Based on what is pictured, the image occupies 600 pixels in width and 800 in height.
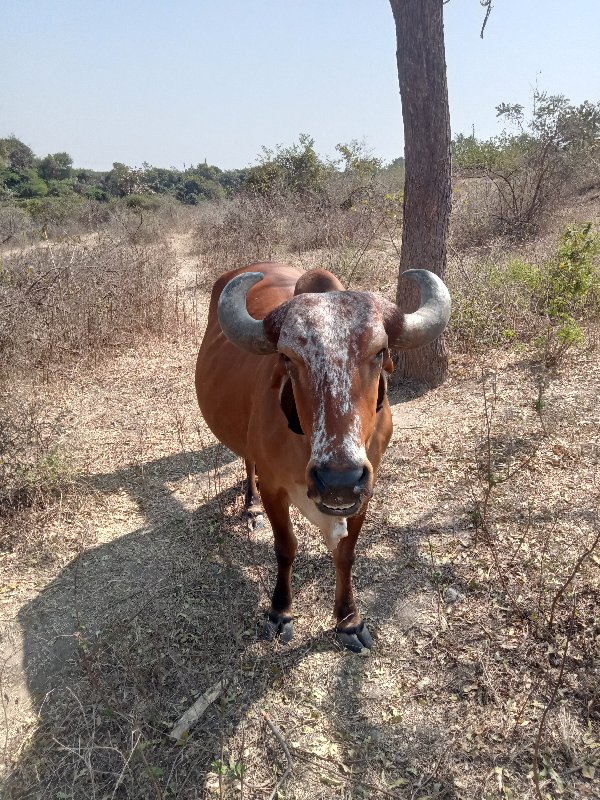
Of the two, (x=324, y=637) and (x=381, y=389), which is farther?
(x=324, y=637)

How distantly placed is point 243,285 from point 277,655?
83.2 inches

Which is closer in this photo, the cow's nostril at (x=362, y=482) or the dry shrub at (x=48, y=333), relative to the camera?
the cow's nostril at (x=362, y=482)

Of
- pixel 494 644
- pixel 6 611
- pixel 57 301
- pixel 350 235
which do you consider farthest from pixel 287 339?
pixel 350 235

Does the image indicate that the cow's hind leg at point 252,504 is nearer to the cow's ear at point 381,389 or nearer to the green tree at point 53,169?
the cow's ear at point 381,389

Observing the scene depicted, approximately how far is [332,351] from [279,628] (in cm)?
193

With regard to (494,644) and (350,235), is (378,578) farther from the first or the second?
(350,235)

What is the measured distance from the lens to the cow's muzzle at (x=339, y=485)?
2.06 m

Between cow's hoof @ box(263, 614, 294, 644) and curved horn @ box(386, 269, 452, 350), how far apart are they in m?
1.83

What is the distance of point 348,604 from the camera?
3.22 m

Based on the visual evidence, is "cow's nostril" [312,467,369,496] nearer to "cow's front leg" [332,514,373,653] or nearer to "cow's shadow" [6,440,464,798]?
"cow's front leg" [332,514,373,653]

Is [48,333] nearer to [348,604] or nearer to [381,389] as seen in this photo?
[348,604]

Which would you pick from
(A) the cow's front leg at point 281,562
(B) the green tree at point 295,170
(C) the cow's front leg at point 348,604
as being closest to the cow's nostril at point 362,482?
(C) the cow's front leg at point 348,604

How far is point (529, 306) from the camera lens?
7.24 metres

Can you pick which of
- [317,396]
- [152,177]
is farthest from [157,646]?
[152,177]
